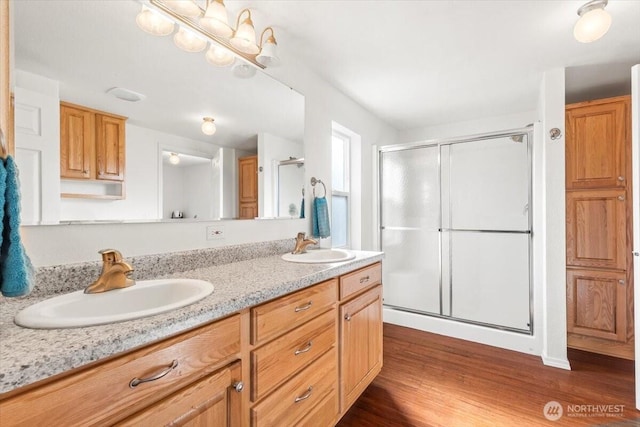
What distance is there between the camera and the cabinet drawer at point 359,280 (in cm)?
149

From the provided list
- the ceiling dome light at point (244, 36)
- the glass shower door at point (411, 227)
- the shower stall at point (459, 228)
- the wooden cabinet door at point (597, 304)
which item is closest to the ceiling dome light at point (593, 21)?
the shower stall at point (459, 228)

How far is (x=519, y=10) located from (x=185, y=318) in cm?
207

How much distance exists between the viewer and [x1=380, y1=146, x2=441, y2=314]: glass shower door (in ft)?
9.89

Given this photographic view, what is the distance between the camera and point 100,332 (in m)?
0.63

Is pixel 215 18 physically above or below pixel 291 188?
above

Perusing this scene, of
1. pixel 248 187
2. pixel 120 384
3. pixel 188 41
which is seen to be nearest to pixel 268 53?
pixel 188 41

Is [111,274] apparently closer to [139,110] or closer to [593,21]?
[139,110]

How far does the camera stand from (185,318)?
0.73m

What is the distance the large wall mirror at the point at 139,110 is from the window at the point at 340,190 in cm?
101

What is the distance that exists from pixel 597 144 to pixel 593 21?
1318mm

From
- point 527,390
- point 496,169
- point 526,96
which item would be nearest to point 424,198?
point 496,169

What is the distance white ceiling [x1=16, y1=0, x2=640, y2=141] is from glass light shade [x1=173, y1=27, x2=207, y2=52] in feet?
0.14

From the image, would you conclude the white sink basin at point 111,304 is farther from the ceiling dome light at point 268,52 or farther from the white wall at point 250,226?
the ceiling dome light at point 268,52

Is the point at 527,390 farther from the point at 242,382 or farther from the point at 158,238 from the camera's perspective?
→ the point at 158,238
